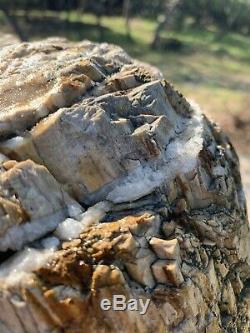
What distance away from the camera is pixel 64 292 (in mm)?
5141

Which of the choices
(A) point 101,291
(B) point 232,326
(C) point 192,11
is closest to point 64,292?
(A) point 101,291

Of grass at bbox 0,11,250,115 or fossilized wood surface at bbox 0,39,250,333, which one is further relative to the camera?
grass at bbox 0,11,250,115

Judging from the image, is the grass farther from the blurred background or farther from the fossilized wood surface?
the fossilized wood surface

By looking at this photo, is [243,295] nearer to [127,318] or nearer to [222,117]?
[127,318]

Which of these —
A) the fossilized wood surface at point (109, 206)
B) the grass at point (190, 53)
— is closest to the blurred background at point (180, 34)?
the grass at point (190, 53)

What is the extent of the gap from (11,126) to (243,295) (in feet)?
10.7

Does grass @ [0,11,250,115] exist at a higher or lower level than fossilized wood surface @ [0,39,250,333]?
lower

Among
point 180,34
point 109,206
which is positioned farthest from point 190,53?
point 109,206

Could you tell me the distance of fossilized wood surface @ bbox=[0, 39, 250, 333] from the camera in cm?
520

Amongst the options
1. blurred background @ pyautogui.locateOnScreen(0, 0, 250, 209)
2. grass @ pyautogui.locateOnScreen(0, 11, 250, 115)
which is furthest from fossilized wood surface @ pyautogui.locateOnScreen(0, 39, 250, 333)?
grass @ pyautogui.locateOnScreen(0, 11, 250, 115)

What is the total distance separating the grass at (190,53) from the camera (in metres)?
21.0

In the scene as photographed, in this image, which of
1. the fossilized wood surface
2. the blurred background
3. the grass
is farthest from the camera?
the grass

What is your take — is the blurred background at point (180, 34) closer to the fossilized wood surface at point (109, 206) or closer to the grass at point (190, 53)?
the grass at point (190, 53)

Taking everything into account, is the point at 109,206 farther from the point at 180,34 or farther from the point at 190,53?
the point at 180,34
